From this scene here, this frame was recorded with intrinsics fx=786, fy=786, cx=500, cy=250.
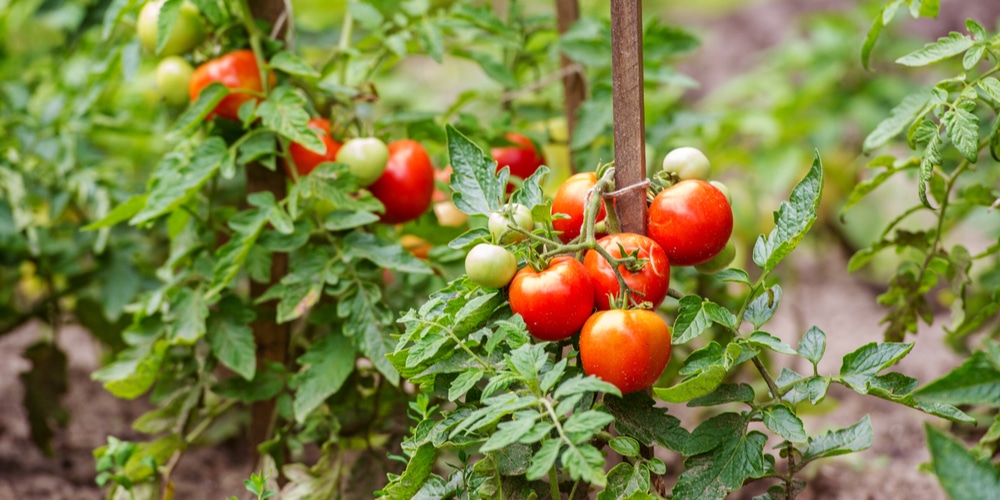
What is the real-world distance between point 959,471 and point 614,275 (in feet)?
1.10

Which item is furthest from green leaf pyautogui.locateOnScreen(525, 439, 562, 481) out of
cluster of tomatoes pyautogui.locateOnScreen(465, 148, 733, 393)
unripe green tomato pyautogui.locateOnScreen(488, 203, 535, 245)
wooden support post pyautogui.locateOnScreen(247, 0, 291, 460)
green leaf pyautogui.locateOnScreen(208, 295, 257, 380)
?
wooden support post pyautogui.locateOnScreen(247, 0, 291, 460)

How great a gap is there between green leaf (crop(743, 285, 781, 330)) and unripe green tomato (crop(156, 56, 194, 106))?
3.04 feet

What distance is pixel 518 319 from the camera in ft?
2.50

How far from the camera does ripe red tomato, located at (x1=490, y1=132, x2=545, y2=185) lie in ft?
4.41

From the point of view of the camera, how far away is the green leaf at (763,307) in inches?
31.5

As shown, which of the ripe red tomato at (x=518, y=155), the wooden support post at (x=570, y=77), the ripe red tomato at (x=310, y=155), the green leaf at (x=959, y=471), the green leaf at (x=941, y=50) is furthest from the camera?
the wooden support post at (x=570, y=77)

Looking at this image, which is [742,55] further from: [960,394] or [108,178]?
[960,394]

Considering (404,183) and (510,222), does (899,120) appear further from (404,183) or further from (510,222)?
(404,183)

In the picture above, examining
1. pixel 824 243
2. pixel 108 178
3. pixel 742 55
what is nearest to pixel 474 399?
pixel 108 178

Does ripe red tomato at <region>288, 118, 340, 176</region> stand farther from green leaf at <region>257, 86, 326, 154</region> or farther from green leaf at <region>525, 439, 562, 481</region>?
green leaf at <region>525, 439, 562, 481</region>

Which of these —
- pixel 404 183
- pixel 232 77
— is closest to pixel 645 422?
pixel 404 183

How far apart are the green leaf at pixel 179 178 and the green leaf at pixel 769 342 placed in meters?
0.74

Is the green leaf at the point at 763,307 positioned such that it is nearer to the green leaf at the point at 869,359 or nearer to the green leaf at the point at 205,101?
the green leaf at the point at 869,359

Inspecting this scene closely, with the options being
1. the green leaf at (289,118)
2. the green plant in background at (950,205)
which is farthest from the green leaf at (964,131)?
the green leaf at (289,118)
